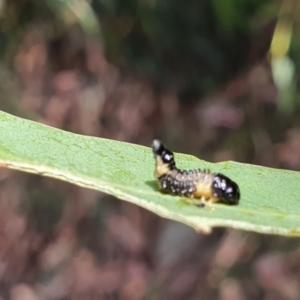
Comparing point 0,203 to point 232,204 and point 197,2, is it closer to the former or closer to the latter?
point 197,2

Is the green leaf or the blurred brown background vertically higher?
the blurred brown background

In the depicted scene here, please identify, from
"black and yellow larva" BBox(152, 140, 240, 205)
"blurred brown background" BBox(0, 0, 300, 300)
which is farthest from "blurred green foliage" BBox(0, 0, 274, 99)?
"black and yellow larva" BBox(152, 140, 240, 205)

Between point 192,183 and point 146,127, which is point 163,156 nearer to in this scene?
point 192,183

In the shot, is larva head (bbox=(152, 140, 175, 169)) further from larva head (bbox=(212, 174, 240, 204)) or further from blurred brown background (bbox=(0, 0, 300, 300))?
blurred brown background (bbox=(0, 0, 300, 300))

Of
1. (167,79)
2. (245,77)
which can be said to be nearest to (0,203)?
(167,79)

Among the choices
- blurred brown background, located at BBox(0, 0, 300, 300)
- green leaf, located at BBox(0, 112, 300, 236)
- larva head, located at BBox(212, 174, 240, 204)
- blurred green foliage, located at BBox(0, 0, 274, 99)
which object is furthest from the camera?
blurred brown background, located at BBox(0, 0, 300, 300)

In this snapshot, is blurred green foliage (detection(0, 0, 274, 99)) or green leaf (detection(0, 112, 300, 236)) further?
blurred green foliage (detection(0, 0, 274, 99))

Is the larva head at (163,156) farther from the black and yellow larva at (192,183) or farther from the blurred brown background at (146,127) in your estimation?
the blurred brown background at (146,127)

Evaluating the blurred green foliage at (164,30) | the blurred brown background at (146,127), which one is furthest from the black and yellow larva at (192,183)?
the blurred brown background at (146,127)
